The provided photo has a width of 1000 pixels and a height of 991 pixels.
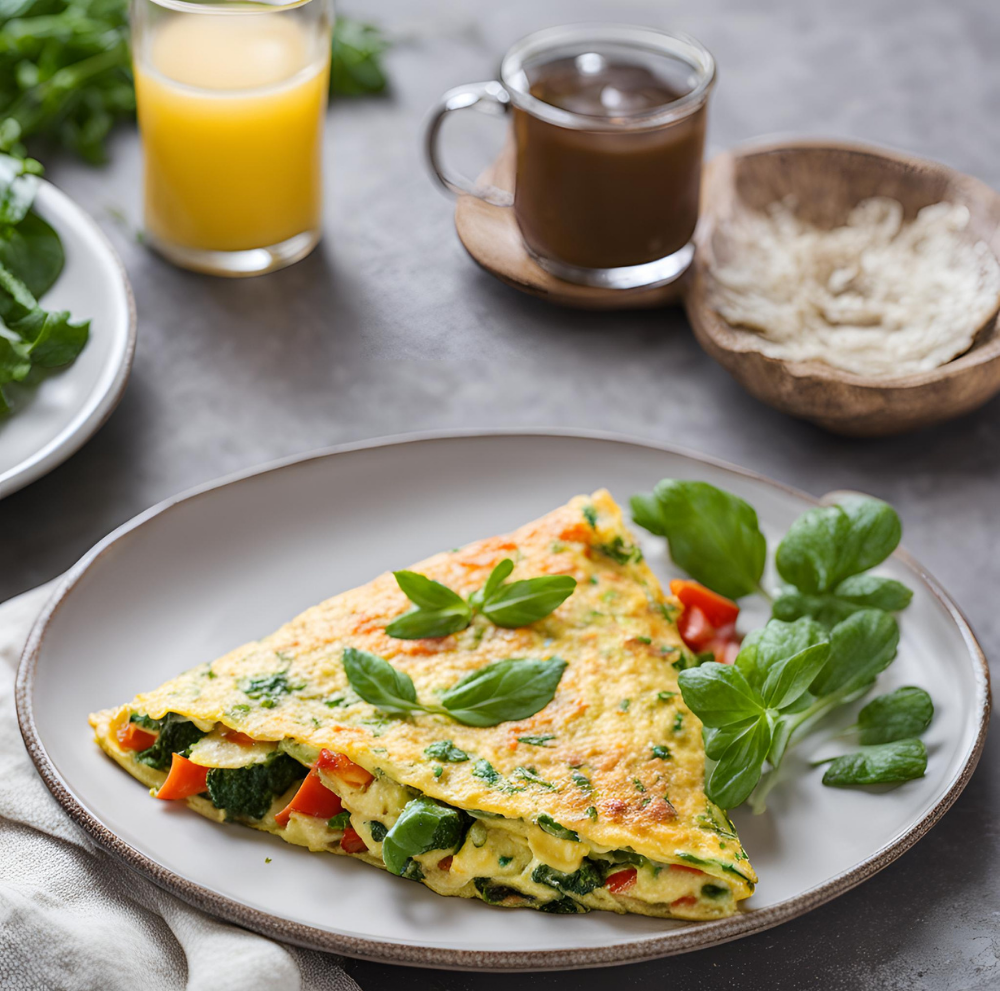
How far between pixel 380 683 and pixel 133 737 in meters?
0.51

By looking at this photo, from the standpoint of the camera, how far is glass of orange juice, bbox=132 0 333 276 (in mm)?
3523

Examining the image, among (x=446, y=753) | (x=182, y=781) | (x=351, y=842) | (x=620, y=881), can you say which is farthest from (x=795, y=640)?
(x=182, y=781)

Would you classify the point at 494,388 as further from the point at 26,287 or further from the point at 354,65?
the point at 354,65

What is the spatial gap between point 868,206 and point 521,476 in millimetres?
1603

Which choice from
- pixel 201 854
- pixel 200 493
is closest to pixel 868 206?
pixel 200 493

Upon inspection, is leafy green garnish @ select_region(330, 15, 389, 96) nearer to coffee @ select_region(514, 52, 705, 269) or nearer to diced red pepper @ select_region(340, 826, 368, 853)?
coffee @ select_region(514, 52, 705, 269)

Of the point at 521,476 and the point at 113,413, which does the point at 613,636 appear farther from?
the point at 113,413

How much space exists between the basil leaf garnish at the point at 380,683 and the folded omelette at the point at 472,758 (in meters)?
0.03

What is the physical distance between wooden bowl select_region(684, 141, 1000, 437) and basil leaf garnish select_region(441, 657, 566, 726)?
4.32 ft

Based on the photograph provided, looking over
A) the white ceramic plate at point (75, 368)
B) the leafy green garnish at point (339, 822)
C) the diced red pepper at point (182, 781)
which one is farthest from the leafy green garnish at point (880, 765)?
the white ceramic plate at point (75, 368)

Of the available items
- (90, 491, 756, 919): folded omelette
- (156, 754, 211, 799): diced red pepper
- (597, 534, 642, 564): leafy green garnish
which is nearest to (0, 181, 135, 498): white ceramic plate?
(90, 491, 756, 919): folded omelette

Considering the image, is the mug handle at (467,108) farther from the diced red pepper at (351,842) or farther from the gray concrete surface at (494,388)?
the diced red pepper at (351,842)

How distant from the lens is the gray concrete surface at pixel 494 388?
235 cm

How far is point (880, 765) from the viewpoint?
2.41m
